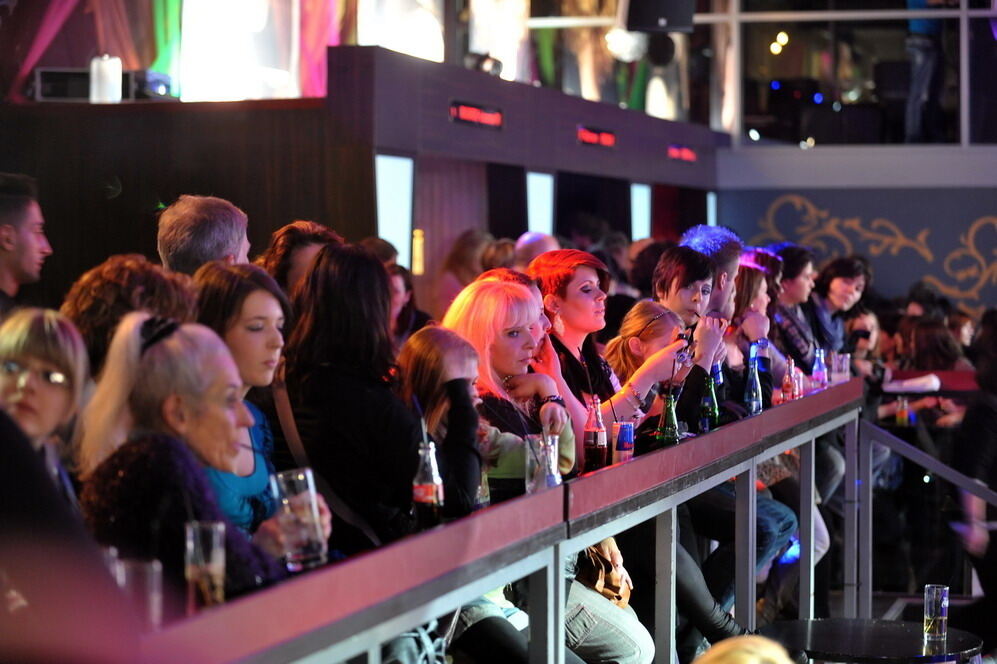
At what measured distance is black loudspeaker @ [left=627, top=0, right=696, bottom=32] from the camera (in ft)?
31.6

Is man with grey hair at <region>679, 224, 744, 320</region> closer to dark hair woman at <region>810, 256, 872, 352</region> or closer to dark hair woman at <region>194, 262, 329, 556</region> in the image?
dark hair woman at <region>810, 256, 872, 352</region>

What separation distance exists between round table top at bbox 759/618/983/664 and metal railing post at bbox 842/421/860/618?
1642mm

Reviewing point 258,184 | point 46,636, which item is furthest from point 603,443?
point 258,184

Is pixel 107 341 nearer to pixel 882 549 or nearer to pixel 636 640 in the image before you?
pixel 636 640

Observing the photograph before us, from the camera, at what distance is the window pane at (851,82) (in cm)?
1372

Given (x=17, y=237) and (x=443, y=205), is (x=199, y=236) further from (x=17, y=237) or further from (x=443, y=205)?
(x=443, y=205)

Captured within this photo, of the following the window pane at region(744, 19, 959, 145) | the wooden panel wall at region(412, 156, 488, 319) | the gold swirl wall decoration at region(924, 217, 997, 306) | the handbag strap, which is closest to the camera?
the handbag strap

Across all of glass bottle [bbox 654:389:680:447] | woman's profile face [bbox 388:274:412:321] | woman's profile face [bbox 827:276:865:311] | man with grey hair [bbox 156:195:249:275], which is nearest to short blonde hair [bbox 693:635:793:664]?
glass bottle [bbox 654:389:680:447]

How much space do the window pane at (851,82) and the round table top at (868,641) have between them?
10.3m

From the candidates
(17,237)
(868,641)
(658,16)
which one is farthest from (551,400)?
(658,16)

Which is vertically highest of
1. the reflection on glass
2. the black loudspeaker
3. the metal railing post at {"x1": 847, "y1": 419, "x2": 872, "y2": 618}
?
the reflection on glass

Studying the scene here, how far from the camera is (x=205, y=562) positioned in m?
2.07

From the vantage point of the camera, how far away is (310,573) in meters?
2.12

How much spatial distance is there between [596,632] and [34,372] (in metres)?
1.93
